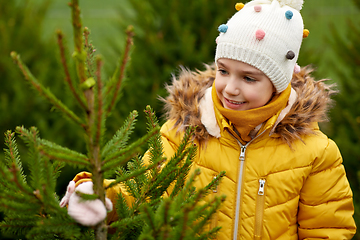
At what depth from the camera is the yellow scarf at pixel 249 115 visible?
1.90 m

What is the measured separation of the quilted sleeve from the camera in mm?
2004

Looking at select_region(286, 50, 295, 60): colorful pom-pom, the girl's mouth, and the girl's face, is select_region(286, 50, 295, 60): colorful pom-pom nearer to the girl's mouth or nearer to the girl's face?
the girl's face

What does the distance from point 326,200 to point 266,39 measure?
1.01m

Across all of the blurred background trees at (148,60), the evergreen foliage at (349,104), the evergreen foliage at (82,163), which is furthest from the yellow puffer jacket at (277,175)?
the evergreen foliage at (349,104)

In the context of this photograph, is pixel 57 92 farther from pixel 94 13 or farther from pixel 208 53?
pixel 94 13

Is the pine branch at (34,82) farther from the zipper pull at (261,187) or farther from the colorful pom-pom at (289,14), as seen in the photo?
the colorful pom-pom at (289,14)

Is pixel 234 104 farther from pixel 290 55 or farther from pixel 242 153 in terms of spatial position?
pixel 290 55

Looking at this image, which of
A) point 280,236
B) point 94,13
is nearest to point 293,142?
point 280,236

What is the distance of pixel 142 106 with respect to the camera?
397cm

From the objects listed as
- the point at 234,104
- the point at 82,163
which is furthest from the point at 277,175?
the point at 82,163

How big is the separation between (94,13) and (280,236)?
52.6 feet

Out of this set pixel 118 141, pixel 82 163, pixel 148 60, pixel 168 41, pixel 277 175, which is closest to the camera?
pixel 82 163

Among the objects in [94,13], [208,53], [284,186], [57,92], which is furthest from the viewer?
[94,13]

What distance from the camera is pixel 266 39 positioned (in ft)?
6.23
